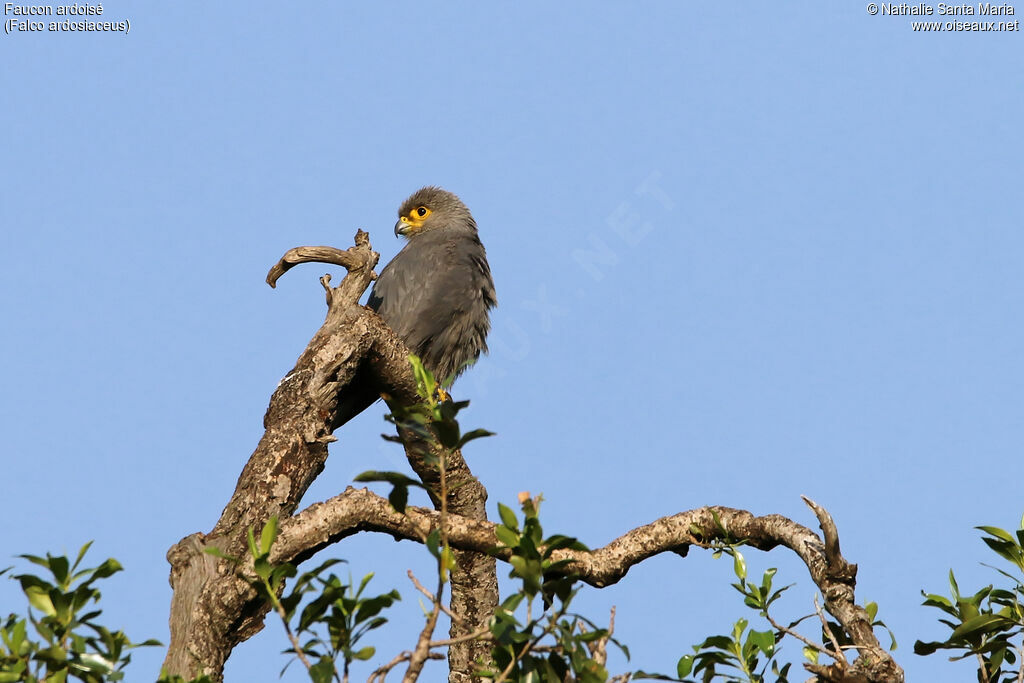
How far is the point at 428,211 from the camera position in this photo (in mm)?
8992

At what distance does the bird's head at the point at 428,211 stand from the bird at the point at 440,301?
0.94 meters

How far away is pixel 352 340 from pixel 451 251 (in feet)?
9.41

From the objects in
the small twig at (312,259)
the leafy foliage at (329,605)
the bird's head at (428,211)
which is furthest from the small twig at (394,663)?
the bird's head at (428,211)

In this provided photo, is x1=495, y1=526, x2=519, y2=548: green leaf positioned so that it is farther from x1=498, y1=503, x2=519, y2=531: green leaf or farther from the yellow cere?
the yellow cere

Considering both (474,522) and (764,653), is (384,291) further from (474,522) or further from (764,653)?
(764,653)

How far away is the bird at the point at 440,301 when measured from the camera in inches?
276

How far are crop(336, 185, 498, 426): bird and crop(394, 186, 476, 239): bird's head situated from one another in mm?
938

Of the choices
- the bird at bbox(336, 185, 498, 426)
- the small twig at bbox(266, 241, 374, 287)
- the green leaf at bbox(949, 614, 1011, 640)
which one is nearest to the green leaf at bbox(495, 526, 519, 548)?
the green leaf at bbox(949, 614, 1011, 640)

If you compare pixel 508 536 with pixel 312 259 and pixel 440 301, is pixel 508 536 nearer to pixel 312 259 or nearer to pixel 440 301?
pixel 312 259

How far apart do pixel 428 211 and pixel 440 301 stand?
2172 millimetres

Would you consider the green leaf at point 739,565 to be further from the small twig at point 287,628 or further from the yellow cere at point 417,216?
the yellow cere at point 417,216

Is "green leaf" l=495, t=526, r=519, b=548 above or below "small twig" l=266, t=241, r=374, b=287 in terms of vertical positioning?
below

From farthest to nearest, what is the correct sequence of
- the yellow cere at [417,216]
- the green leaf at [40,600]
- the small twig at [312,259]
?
1. the yellow cere at [417,216]
2. the small twig at [312,259]
3. the green leaf at [40,600]

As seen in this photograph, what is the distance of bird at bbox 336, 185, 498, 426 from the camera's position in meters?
7.00
